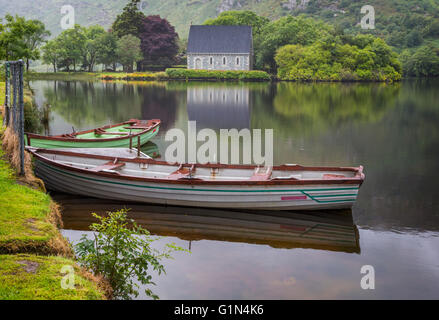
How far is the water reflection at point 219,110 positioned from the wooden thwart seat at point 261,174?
16.8 metres

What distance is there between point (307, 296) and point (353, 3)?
5881 inches

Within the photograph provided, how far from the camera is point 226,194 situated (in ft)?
45.2

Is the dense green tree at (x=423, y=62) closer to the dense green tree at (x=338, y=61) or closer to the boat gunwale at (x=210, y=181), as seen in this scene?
the dense green tree at (x=338, y=61)

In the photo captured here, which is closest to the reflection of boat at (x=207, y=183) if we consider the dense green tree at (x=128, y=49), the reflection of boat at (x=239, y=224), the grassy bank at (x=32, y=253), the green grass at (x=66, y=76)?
the reflection of boat at (x=239, y=224)

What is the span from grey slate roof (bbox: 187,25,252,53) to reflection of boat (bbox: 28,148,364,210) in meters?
77.8

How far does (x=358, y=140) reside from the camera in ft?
86.5

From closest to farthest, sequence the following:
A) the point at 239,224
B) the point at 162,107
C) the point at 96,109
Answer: the point at 239,224, the point at 96,109, the point at 162,107

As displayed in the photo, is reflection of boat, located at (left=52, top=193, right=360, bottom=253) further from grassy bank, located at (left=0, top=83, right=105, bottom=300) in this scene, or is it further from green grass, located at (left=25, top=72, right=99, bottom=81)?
green grass, located at (left=25, top=72, right=99, bottom=81)

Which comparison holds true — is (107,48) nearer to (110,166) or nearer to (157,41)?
(157,41)

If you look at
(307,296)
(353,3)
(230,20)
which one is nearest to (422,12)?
(353,3)

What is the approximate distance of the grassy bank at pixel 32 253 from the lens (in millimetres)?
6746

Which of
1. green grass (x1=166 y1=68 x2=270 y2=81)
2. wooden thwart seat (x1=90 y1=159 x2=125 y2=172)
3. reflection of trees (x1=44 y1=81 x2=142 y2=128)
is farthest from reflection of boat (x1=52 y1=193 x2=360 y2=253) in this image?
green grass (x1=166 y1=68 x2=270 y2=81)

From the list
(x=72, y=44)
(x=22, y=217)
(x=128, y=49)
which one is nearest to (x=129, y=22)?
(x=128, y=49)

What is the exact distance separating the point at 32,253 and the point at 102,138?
12.7 metres
